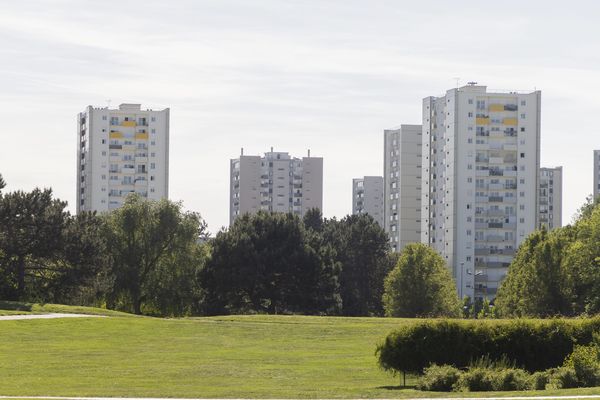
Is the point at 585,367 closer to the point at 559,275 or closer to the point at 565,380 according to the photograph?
the point at 565,380

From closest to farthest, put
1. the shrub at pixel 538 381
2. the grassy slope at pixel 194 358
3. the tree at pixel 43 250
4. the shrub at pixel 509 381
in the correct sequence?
A: 1. the shrub at pixel 538 381
2. the shrub at pixel 509 381
3. the grassy slope at pixel 194 358
4. the tree at pixel 43 250

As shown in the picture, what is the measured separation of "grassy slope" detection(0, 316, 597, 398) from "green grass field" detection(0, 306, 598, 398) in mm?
33

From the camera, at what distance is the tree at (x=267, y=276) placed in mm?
95875

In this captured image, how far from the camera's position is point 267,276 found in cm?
9688

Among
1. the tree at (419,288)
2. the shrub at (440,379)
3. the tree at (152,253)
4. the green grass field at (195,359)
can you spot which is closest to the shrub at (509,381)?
the shrub at (440,379)

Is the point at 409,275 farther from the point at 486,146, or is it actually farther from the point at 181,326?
the point at 486,146

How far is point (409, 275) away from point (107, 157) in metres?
101

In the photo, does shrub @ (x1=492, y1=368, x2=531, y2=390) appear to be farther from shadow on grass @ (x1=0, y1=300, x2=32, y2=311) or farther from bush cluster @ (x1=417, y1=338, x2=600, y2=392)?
shadow on grass @ (x1=0, y1=300, x2=32, y2=311)

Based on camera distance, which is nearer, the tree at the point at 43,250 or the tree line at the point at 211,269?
the tree at the point at 43,250

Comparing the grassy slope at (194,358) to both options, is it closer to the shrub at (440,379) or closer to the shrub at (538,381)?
the shrub at (440,379)

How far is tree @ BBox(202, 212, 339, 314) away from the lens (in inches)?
3775

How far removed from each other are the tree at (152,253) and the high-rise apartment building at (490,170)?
8500 cm

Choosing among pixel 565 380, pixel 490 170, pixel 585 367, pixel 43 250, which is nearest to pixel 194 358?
pixel 565 380

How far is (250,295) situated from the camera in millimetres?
96688
